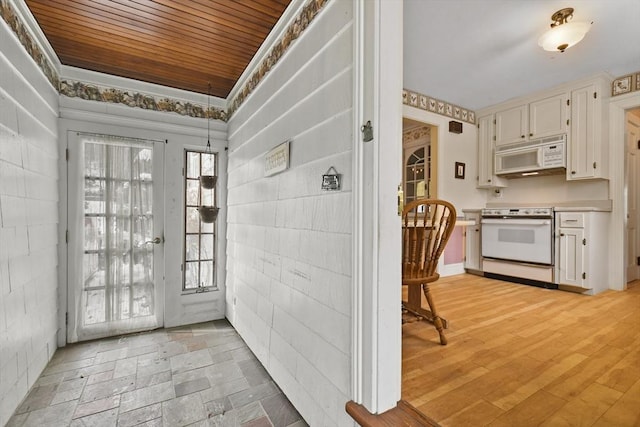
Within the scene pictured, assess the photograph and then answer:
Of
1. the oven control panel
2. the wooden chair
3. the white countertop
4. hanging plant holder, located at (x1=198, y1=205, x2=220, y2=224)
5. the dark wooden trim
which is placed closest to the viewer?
the dark wooden trim

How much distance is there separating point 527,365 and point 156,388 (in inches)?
92.0

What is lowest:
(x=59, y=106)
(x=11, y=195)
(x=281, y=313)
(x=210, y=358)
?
(x=210, y=358)

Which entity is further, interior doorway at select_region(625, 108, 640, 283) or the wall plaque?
interior doorway at select_region(625, 108, 640, 283)

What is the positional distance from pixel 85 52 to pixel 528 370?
12.6ft

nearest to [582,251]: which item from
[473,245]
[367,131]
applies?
[473,245]

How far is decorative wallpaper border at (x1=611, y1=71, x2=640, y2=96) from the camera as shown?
320 centimetres

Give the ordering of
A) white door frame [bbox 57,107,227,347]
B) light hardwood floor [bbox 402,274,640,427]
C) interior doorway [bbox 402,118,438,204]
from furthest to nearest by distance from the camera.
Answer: interior doorway [bbox 402,118,438,204]
white door frame [bbox 57,107,227,347]
light hardwood floor [bbox 402,274,640,427]

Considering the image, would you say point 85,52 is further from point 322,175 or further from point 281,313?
point 281,313

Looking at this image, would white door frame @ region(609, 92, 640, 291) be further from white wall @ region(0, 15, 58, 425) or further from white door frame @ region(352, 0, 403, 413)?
white wall @ region(0, 15, 58, 425)

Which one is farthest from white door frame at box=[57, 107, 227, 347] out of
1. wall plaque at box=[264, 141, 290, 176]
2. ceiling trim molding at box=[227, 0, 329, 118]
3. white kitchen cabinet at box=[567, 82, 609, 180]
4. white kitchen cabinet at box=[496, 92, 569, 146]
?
white kitchen cabinet at box=[567, 82, 609, 180]

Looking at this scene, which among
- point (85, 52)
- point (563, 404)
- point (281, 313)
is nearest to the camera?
point (563, 404)

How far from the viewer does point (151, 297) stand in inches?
113

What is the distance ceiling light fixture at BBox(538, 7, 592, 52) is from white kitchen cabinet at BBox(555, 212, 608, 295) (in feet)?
6.16

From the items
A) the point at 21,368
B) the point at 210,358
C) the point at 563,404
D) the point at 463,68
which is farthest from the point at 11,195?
the point at 463,68
